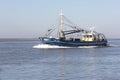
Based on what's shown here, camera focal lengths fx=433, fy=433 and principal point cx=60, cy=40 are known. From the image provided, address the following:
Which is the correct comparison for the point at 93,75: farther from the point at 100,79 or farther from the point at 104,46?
the point at 104,46

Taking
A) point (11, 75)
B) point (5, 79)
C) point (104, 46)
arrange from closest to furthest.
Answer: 1. point (5, 79)
2. point (11, 75)
3. point (104, 46)

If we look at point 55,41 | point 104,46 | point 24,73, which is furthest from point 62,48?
point 24,73

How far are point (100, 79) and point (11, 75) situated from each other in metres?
8.39

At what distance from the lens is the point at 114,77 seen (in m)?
38.4

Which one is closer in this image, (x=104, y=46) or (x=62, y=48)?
(x=62, y=48)

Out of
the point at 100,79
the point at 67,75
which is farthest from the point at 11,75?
the point at 100,79

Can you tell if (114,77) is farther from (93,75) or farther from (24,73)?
(24,73)

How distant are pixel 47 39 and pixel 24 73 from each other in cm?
6743

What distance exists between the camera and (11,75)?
1574 inches

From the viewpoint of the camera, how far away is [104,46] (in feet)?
391

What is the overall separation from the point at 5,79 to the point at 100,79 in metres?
8.17

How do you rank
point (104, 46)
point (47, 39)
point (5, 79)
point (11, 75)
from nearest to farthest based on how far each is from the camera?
1. point (5, 79)
2. point (11, 75)
3. point (47, 39)
4. point (104, 46)

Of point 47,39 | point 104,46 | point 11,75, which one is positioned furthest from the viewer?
point 104,46

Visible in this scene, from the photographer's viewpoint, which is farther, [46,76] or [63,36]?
[63,36]
